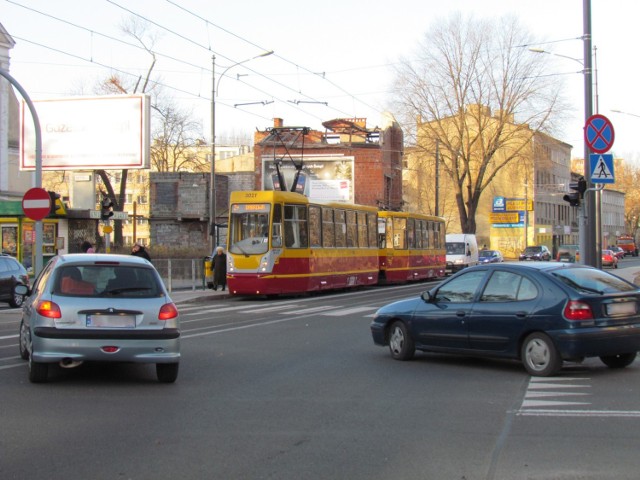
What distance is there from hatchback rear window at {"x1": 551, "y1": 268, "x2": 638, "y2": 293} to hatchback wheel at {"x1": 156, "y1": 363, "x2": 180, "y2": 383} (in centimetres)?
475

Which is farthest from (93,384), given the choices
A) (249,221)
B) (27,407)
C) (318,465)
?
(249,221)

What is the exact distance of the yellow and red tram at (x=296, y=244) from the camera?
24781 millimetres

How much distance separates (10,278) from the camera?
21047 mm

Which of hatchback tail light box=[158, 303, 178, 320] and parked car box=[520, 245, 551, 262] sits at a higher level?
hatchback tail light box=[158, 303, 178, 320]

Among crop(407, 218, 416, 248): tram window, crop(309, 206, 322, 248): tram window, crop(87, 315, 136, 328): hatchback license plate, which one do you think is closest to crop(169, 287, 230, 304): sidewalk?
crop(309, 206, 322, 248): tram window

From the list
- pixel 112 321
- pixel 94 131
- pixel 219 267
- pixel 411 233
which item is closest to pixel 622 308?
pixel 112 321

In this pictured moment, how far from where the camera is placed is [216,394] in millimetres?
8852

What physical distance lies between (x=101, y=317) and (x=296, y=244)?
1671 centimetres

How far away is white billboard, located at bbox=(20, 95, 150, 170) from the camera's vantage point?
3597cm

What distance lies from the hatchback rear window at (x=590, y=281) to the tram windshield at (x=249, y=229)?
1525 cm

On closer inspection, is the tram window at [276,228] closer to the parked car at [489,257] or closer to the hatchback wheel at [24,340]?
the hatchback wheel at [24,340]

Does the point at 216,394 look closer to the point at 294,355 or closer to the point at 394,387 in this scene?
the point at 394,387

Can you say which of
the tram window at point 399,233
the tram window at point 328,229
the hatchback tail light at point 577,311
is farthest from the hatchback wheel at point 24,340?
the tram window at point 399,233

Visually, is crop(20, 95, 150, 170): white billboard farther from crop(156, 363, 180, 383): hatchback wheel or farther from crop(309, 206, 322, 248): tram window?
crop(156, 363, 180, 383): hatchback wheel
